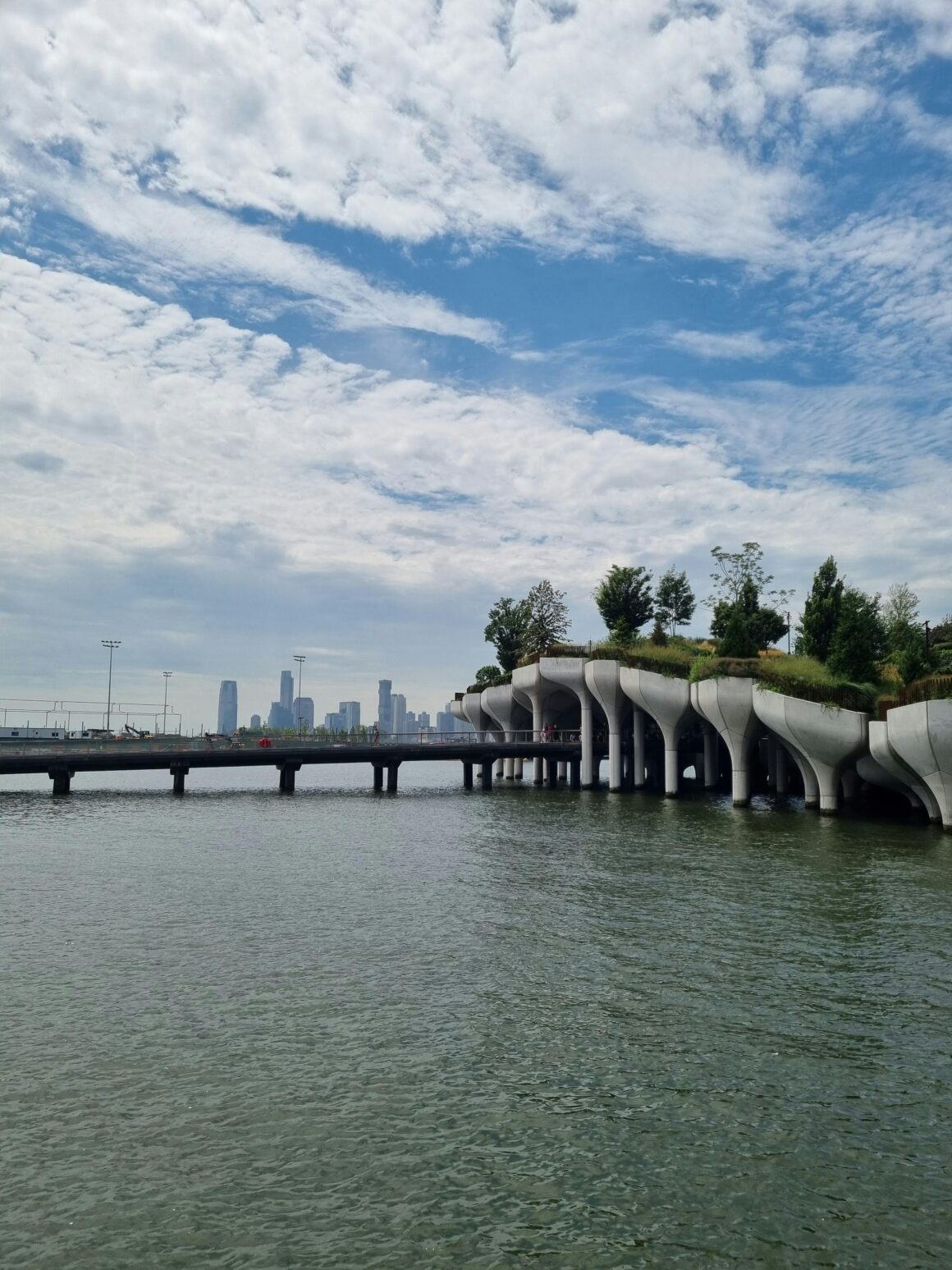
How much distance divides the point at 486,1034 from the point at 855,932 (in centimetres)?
1106

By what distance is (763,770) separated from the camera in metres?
80.3

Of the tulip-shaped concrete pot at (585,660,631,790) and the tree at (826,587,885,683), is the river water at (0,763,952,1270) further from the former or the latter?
the tulip-shaped concrete pot at (585,660,631,790)

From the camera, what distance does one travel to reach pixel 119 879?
1099 inches

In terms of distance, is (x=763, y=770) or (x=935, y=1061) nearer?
(x=935, y=1061)

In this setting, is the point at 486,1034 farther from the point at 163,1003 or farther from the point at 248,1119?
the point at 163,1003

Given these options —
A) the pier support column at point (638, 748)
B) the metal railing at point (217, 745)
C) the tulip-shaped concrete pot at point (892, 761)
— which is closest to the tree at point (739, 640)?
the pier support column at point (638, 748)

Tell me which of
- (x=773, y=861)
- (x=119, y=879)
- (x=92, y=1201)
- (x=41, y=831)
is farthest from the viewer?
(x=41, y=831)

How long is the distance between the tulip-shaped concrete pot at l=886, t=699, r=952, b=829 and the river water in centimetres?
1167

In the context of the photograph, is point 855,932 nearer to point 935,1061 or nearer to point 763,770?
point 935,1061

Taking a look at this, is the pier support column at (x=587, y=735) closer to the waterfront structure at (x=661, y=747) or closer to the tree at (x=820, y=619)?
the waterfront structure at (x=661, y=747)

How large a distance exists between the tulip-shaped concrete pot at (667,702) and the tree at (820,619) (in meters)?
8.08

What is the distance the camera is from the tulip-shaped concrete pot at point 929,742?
37375 millimetres

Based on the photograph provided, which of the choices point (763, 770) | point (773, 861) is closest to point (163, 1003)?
point (773, 861)

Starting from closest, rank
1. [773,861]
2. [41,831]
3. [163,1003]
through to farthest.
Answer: [163,1003]
[773,861]
[41,831]
